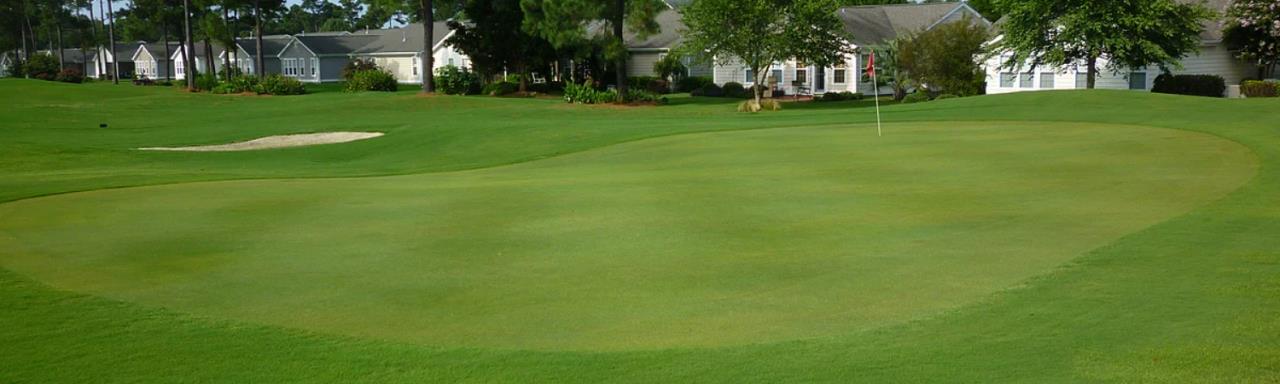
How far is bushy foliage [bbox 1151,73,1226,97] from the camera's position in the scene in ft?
151

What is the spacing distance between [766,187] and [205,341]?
8.97m

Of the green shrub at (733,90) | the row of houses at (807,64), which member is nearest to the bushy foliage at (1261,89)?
the row of houses at (807,64)

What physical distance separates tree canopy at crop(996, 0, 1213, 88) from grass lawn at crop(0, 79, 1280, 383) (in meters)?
23.4

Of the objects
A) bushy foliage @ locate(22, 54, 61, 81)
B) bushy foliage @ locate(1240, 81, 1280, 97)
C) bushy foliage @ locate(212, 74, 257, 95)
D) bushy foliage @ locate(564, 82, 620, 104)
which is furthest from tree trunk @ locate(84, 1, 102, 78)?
bushy foliage @ locate(1240, 81, 1280, 97)

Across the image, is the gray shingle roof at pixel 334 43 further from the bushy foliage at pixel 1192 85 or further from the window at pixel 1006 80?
the bushy foliage at pixel 1192 85

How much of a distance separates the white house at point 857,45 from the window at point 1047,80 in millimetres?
7116

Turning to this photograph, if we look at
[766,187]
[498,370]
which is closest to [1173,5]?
[766,187]

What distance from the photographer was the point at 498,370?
670 cm

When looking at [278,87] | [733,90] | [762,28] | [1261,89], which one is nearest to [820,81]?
[733,90]

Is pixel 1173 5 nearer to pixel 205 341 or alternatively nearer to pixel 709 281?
pixel 709 281

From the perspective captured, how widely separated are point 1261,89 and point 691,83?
3218 cm

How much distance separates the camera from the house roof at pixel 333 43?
10675cm

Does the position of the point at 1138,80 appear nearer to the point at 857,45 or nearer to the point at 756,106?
the point at 857,45

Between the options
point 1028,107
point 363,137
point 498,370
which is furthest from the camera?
point 363,137
